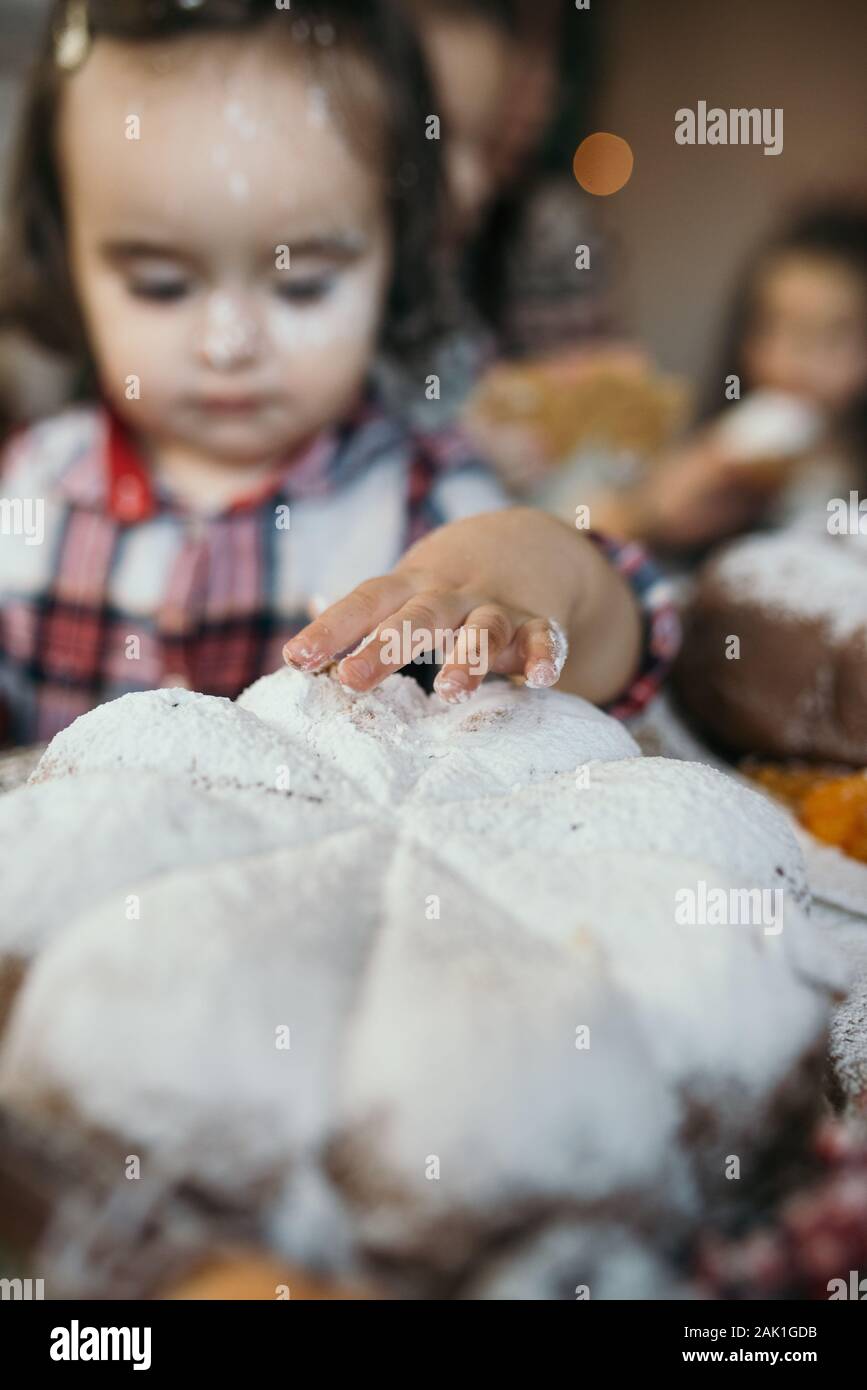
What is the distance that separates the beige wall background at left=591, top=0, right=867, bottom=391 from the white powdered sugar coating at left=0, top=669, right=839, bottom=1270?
4.97 feet

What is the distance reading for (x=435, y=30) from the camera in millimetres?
1453

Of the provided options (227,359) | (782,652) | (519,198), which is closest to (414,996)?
(782,652)

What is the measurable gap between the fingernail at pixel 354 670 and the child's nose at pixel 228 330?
0.43 metres

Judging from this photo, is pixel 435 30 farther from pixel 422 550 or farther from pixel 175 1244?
pixel 175 1244

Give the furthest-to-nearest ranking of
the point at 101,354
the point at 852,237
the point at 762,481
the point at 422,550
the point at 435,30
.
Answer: the point at 852,237 → the point at 762,481 → the point at 435,30 → the point at 101,354 → the point at 422,550

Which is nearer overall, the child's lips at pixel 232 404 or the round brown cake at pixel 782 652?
the round brown cake at pixel 782 652

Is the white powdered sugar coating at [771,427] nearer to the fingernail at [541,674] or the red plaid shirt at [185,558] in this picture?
the red plaid shirt at [185,558]

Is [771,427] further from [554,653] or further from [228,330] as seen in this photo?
[554,653]

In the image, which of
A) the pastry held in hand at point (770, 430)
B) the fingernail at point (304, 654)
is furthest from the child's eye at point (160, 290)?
the pastry held in hand at point (770, 430)

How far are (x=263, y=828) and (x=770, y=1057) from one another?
0.58ft

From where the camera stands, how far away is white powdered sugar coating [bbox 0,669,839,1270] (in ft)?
0.98

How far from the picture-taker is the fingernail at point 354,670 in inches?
18.1

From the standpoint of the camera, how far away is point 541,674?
0.48m

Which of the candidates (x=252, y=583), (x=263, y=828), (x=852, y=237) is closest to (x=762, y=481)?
(x=852, y=237)
